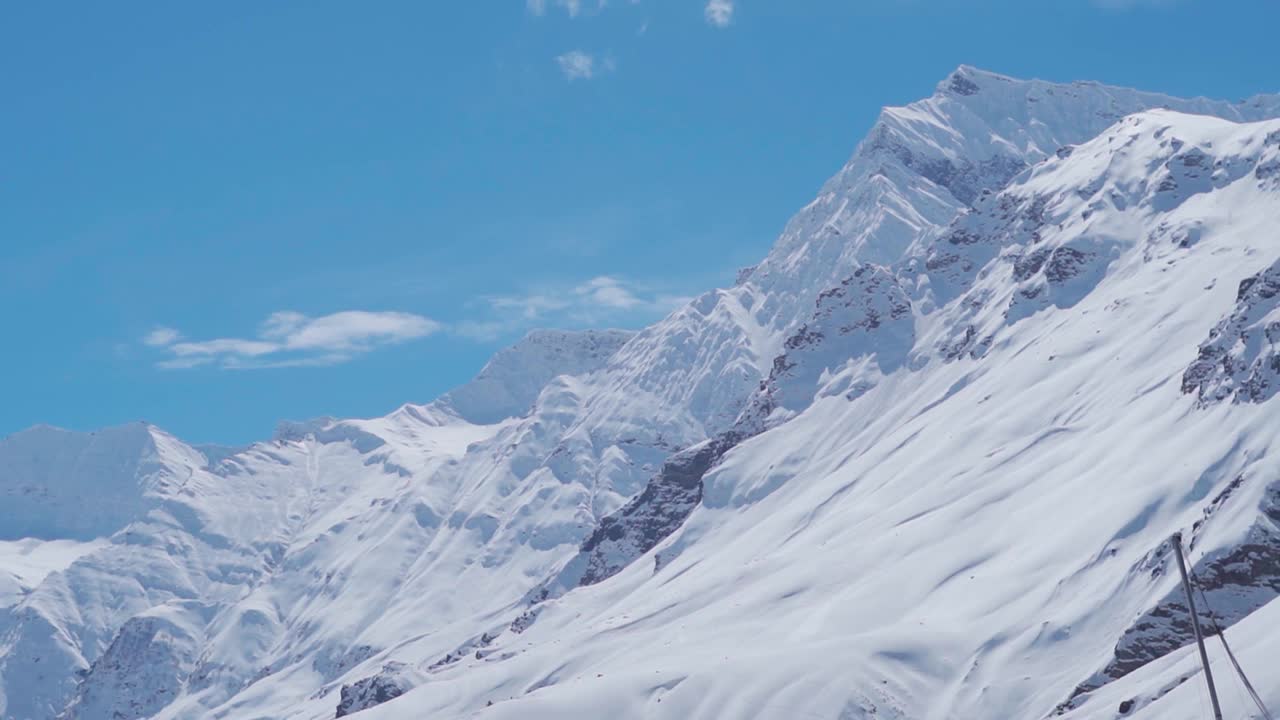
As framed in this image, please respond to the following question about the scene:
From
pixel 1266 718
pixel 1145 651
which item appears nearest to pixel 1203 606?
pixel 1145 651

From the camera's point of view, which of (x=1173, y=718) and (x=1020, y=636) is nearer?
(x=1173, y=718)

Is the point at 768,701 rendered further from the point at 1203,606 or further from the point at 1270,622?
the point at 1270,622

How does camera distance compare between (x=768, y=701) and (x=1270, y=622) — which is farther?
(x=768, y=701)

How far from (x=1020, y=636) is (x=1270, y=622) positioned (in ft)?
203

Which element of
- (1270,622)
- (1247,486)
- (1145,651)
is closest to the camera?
(1270,622)

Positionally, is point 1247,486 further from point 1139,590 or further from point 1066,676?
point 1066,676

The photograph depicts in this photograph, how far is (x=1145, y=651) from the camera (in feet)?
582

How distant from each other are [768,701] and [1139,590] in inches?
1735

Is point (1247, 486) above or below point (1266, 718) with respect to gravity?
above

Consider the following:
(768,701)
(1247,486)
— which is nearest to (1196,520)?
(1247,486)

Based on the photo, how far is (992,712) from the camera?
604 feet

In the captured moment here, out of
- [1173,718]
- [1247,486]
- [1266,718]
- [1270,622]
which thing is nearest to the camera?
[1266,718]

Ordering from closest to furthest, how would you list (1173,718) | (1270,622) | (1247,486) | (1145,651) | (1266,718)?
(1266,718)
(1173,718)
(1270,622)
(1145,651)
(1247,486)

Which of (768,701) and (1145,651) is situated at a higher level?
(768,701)
